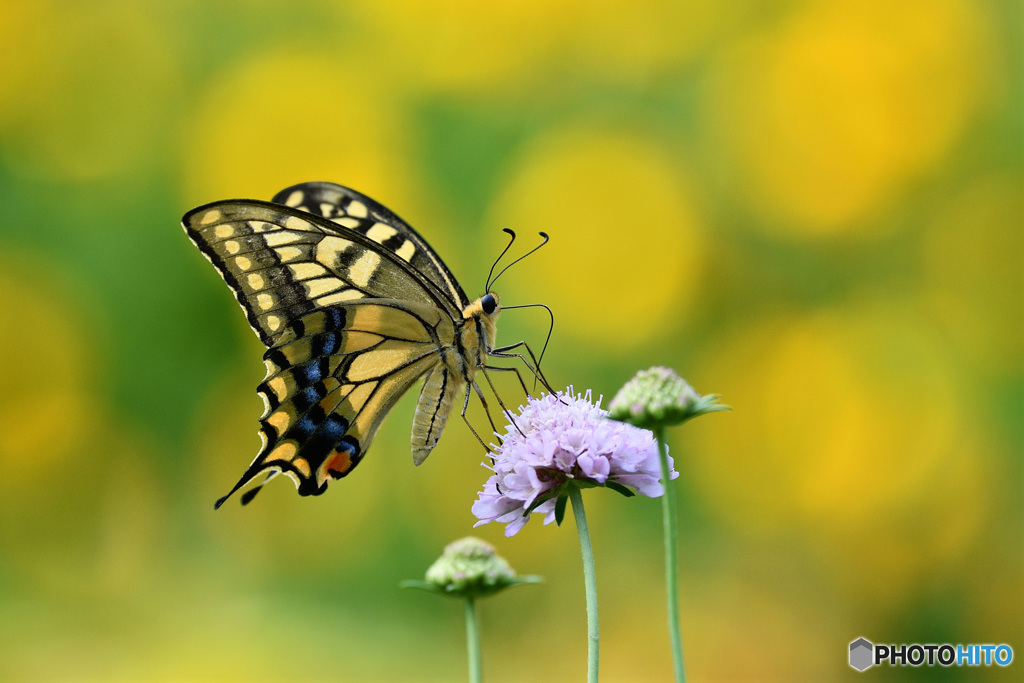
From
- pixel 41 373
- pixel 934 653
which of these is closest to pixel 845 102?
pixel 934 653

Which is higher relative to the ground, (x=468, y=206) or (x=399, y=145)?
(x=399, y=145)

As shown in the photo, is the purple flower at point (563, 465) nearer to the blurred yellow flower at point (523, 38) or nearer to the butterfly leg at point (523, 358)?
the butterfly leg at point (523, 358)

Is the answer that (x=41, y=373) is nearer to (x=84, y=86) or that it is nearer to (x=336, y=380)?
(x=84, y=86)

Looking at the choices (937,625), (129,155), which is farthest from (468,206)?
(937,625)

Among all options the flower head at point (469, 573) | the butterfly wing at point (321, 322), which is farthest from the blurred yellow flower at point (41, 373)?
the flower head at point (469, 573)

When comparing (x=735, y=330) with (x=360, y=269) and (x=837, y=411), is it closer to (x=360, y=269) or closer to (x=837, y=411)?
(x=837, y=411)

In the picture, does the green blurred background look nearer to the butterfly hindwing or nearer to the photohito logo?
the photohito logo
